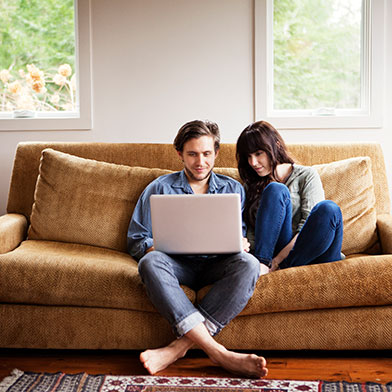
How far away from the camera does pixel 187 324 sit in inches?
82.5

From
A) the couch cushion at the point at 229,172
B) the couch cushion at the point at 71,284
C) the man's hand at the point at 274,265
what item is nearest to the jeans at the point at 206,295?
the couch cushion at the point at 71,284

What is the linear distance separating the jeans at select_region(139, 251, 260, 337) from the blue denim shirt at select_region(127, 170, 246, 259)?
1.03 feet

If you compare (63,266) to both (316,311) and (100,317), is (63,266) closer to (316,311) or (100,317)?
(100,317)

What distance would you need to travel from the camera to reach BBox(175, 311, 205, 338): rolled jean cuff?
210cm

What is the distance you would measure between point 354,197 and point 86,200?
4.28 feet

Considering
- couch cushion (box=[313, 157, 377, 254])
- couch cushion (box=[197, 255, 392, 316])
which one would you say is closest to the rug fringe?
couch cushion (box=[197, 255, 392, 316])

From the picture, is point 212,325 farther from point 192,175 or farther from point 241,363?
point 192,175

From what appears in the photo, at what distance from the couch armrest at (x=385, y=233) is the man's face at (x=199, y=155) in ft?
2.86

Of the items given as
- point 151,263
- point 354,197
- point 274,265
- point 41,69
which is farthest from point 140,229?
point 41,69

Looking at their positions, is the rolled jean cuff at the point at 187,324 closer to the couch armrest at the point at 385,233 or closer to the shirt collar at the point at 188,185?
the shirt collar at the point at 188,185

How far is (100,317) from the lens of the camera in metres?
2.30

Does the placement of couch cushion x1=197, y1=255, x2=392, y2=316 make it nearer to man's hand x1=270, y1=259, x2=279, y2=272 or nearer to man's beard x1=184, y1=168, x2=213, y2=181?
man's hand x1=270, y1=259, x2=279, y2=272

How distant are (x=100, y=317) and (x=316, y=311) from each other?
859 mm

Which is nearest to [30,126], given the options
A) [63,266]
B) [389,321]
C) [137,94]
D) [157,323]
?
[137,94]
